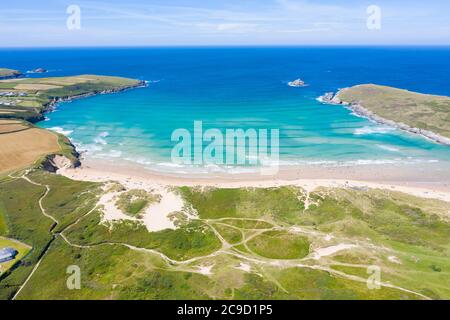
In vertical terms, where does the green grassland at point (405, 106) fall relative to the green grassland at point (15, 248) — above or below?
above

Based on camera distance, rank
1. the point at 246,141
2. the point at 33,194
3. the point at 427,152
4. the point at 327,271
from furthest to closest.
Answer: the point at 246,141, the point at 427,152, the point at 33,194, the point at 327,271

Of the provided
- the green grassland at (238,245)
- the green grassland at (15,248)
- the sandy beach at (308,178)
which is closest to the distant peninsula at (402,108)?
the sandy beach at (308,178)

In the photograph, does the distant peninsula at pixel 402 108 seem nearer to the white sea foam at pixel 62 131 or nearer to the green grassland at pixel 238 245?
the green grassland at pixel 238 245

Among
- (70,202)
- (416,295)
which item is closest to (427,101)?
(416,295)

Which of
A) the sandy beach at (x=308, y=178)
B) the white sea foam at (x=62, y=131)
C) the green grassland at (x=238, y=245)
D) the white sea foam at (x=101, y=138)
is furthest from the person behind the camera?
the white sea foam at (x=62, y=131)

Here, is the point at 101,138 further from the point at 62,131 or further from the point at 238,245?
the point at 238,245

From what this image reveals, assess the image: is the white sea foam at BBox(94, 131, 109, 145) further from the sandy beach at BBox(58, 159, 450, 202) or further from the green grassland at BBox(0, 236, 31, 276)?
the green grassland at BBox(0, 236, 31, 276)

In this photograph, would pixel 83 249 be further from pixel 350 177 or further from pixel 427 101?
pixel 427 101
